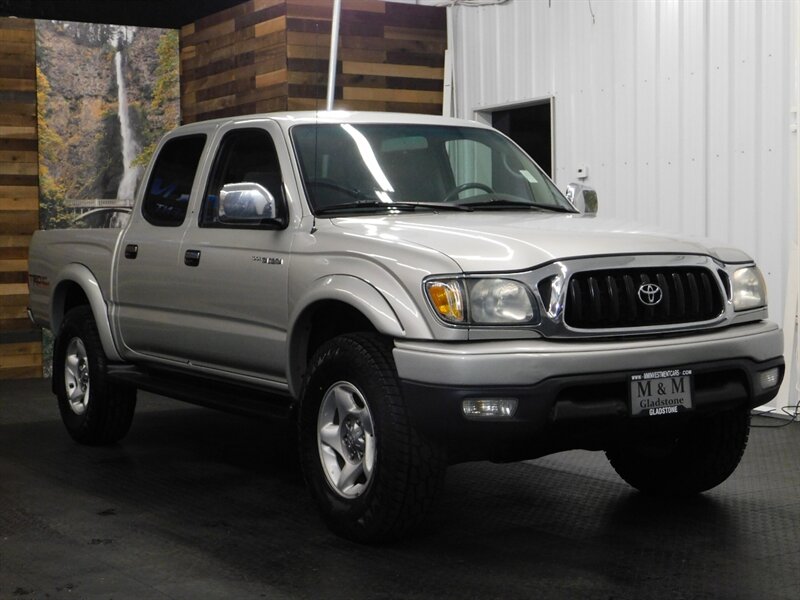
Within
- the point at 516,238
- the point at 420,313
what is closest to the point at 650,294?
the point at 516,238

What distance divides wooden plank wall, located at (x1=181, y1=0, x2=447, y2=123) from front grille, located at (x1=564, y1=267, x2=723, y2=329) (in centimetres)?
619

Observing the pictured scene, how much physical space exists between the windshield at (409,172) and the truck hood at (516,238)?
21cm

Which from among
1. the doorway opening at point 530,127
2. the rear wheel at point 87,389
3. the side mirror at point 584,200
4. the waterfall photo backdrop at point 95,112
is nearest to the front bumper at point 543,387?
the side mirror at point 584,200

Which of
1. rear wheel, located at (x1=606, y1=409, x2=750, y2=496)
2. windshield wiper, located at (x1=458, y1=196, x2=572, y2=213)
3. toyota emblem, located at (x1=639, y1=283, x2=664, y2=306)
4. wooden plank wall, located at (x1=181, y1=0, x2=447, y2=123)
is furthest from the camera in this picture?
wooden plank wall, located at (x1=181, y1=0, x2=447, y2=123)

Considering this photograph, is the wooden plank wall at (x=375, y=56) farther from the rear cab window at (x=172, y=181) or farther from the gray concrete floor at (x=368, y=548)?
the gray concrete floor at (x=368, y=548)

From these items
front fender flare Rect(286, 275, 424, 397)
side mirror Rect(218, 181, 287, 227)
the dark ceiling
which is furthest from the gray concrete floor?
the dark ceiling

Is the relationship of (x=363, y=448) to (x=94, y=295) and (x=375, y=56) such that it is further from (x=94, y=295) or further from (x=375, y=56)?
(x=375, y=56)

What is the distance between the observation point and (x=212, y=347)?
6051mm

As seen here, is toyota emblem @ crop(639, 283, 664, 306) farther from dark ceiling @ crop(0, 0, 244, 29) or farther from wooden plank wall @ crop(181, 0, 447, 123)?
dark ceiling @ crop(0, 0, 244, 29)

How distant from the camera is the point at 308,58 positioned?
10.7 metres

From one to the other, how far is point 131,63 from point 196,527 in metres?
7.37

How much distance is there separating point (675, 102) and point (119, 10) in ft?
17.5

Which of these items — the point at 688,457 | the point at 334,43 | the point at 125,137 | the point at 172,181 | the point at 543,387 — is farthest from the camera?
the point at 125,137

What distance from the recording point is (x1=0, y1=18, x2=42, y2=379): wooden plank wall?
35.2 ft
